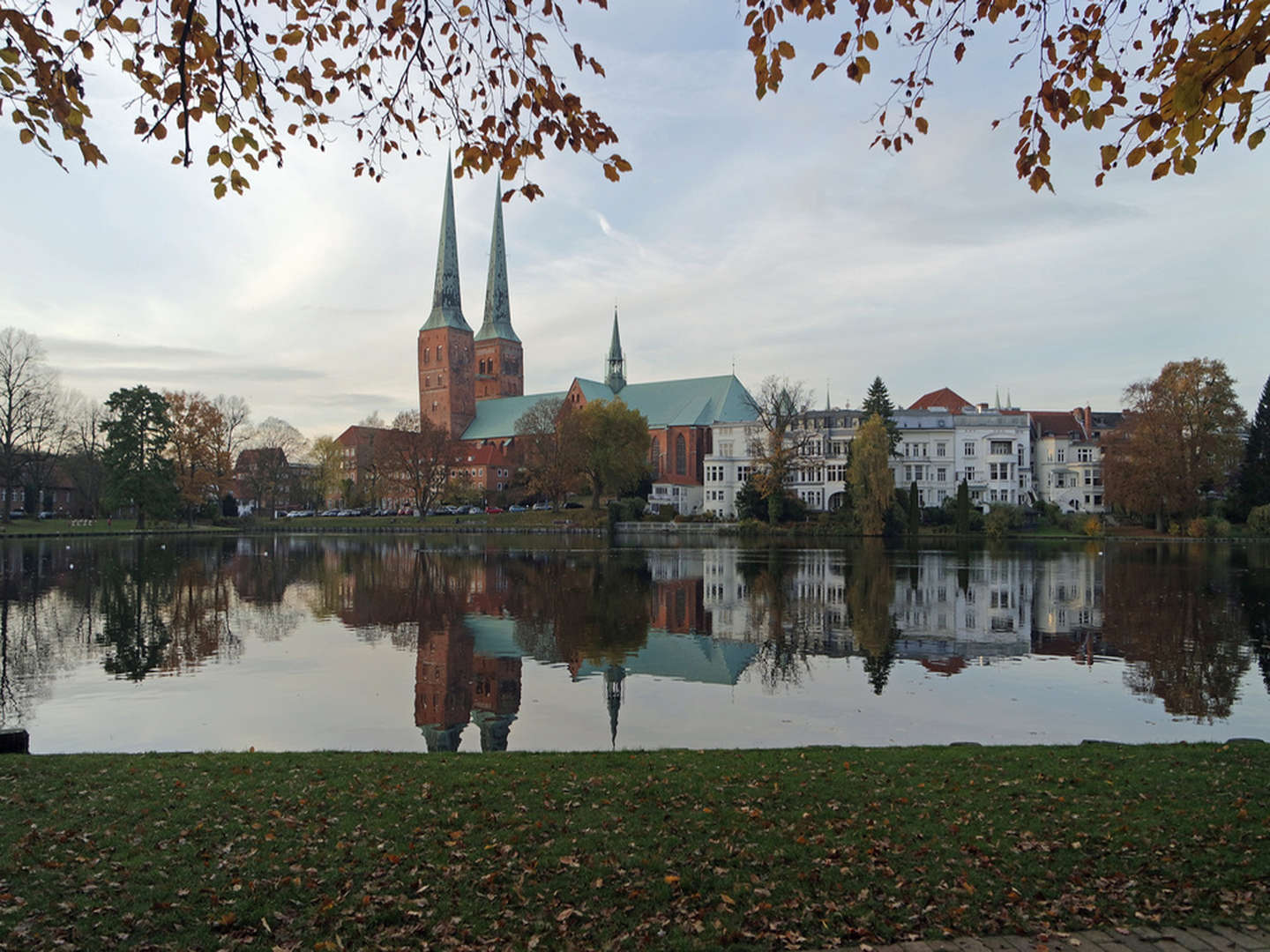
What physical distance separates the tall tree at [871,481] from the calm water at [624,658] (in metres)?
26.3

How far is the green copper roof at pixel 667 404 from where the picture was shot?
93.5 m

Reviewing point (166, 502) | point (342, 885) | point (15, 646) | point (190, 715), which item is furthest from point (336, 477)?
point (342, 885)

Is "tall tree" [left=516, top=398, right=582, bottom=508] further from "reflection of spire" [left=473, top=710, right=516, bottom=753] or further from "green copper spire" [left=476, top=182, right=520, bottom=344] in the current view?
"reflection of spire" [left=473, top=710, right=516, bottom=753]

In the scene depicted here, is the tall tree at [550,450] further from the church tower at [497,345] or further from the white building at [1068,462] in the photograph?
the white building at [1068,462]

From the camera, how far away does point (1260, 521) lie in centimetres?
5241

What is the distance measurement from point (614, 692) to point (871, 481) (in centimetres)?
4841

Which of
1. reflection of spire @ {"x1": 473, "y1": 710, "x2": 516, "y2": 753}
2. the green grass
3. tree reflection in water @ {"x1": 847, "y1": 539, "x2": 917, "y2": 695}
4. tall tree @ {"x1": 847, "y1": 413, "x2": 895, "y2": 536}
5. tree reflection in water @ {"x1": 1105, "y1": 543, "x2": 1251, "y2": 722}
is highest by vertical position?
tall tree @ {"x1": 847, "y1": 413, "x2": 895, "y2": 536}

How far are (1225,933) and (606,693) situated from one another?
9.35 meters

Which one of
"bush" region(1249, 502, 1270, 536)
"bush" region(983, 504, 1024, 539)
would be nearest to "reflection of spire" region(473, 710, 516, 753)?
"bush" region(983, 504, 1024, 539)

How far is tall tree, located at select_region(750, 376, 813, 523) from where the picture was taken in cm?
Answer: 6500

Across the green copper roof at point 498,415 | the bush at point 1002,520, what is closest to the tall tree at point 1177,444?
the bush at point 1002,520

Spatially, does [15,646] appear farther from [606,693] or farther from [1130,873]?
[1130,873]

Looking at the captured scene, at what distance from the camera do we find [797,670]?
14.5 metres

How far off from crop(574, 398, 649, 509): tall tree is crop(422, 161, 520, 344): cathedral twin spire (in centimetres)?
3975
